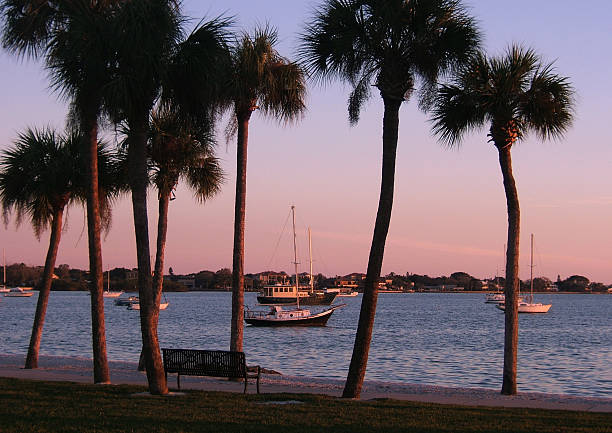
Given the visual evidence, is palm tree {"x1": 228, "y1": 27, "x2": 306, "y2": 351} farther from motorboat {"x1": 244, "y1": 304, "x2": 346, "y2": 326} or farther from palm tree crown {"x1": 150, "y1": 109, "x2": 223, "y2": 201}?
motorboat {"x1": 244, "y1": 304, "x2": 346, "y2": 326}

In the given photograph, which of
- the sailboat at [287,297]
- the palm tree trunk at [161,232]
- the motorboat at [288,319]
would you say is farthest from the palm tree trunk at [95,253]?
the sailboat at [287,297]

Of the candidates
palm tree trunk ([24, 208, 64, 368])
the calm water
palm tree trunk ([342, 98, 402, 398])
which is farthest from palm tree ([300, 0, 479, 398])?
the calm water

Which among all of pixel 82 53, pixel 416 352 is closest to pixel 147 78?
pixel 82 53

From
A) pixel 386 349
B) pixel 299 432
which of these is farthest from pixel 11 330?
pixel 299 432

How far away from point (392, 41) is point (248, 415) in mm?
8711

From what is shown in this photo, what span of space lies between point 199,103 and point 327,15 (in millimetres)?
3410

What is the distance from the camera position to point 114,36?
16438 millimetres

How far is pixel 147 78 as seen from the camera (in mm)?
16984

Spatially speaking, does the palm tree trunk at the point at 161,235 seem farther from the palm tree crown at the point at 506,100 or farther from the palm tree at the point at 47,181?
the palm tree crown at the point at 506,100

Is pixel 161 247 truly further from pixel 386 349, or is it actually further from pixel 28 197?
pixel 386 349

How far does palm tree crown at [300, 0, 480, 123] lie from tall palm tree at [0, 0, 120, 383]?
4644 millimetres

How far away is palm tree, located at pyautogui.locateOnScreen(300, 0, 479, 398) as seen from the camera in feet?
57.8

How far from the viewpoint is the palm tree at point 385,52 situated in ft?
57.8

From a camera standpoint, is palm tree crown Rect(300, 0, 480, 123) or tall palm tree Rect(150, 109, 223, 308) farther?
tall palm tree Rect(150, 109, 223, 308)
